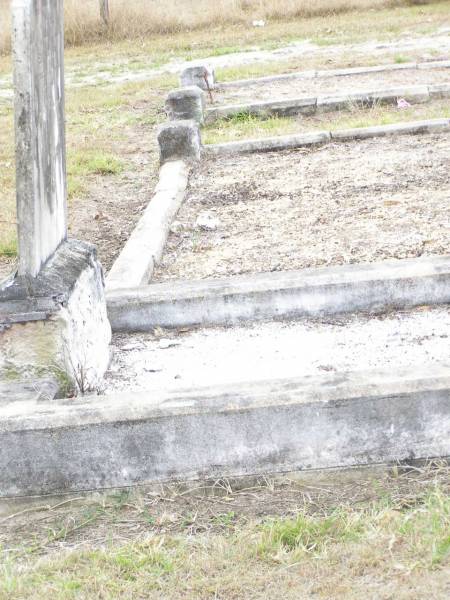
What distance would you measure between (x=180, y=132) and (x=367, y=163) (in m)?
1.79

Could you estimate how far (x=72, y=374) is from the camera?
3.60 meters

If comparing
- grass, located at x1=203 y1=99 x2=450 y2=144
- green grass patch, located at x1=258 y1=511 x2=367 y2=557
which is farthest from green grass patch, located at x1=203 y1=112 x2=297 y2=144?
green grass patch, located at x1=258 y1=511 x2=367 y2=557

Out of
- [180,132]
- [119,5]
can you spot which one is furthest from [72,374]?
[119,5]

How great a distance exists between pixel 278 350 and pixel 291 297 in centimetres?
36

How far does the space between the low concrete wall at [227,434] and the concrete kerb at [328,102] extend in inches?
294

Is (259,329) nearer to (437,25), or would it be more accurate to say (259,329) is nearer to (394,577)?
(394,577)

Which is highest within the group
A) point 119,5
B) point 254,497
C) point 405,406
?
point 119,5

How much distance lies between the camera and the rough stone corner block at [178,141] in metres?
8.42

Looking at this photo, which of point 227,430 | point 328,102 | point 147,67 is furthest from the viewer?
point 147,67

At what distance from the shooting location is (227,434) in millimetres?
3076

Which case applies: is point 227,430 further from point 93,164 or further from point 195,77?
point 195,77

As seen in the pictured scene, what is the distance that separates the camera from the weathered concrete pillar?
3.27m

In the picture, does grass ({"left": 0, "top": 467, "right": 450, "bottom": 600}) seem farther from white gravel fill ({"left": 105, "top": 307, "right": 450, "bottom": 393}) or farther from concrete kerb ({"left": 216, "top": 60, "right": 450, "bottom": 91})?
concrete kerb ({"left": 216, "top": 60, "right": 450, "bottom": 91})

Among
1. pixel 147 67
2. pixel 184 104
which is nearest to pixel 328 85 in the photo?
pixel 184 104
